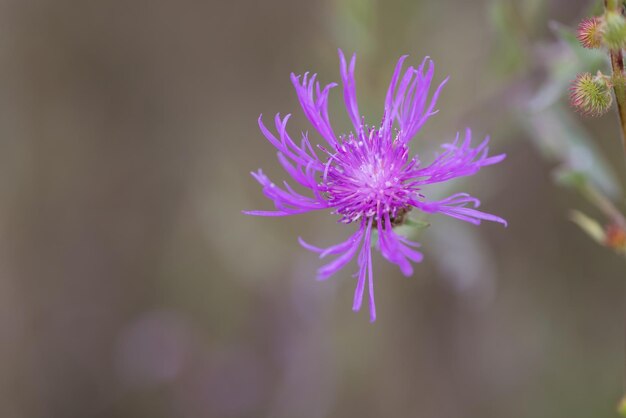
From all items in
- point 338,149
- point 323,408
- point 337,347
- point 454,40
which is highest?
point 454,40

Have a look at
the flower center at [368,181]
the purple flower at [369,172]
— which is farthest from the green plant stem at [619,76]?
the flower center at [368,181]

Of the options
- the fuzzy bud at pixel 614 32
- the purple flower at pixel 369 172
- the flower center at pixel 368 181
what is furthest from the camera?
the flower center at pixel 368 181

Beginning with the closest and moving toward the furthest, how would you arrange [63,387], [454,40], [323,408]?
[454,40] < [323,408] < [63,387]

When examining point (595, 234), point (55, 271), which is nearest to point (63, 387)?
point (55, 271)

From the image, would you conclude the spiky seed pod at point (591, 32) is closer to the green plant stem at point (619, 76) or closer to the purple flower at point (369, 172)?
the green plant stem at point (619, 76)

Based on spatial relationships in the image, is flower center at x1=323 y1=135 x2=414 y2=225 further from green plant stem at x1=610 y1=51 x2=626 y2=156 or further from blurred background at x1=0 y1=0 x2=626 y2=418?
blurred background at x1=0 y1=0 x2=626 y2=418

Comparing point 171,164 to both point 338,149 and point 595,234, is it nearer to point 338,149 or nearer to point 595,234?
point 338,149

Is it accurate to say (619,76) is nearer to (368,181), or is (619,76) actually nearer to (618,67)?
(618,67)

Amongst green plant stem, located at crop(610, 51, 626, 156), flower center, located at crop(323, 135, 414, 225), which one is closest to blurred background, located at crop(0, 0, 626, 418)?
flower center, located at crop(323, 135, 414, 225)
